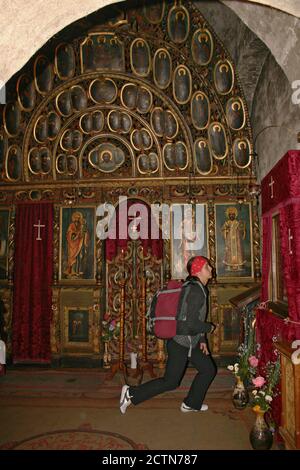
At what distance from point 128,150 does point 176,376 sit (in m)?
4.94

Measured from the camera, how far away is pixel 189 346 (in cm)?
416

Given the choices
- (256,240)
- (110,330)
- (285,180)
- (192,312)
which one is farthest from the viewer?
(256,240)

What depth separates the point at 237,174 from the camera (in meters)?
7.46

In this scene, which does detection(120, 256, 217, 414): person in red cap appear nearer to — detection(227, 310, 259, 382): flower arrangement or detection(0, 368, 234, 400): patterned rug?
detection(227, 310, 259, 382): flower arrangement

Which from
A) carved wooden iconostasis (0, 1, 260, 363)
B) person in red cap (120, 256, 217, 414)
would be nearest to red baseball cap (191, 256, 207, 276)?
person in red cap (120, 256, 217, 414)

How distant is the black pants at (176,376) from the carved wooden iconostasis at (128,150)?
303cm

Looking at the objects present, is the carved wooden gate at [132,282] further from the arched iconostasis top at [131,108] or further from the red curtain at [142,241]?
the arched iconostasis top at [131,108]

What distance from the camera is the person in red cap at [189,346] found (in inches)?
161

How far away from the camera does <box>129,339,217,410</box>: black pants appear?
4.11 metres

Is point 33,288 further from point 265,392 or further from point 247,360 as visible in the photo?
point 265,392

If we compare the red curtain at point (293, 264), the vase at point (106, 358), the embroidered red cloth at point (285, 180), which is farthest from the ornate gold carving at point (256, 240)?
the red curtain at point (293, 264)

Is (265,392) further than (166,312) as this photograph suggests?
No

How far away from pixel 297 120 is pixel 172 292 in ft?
8.10

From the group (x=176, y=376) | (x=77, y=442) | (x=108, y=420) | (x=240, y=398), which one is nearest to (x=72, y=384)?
(x=108, y=420)
